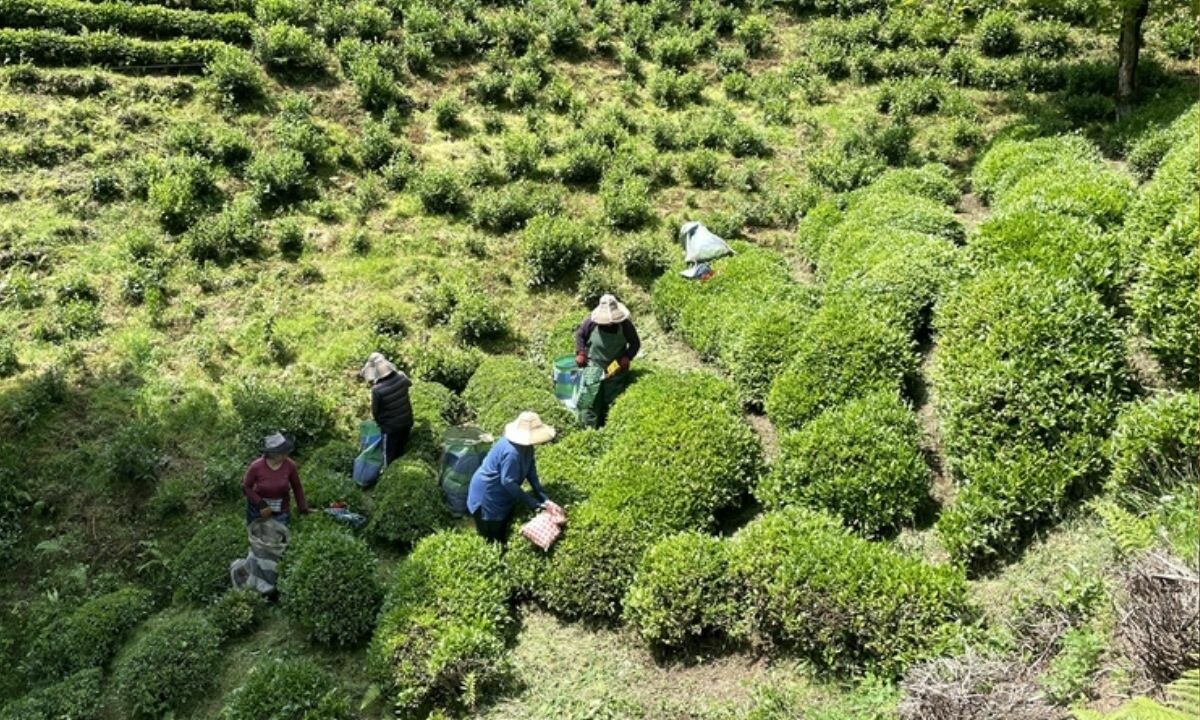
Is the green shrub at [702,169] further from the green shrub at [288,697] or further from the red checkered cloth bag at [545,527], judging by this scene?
the green shrub at [288,697]

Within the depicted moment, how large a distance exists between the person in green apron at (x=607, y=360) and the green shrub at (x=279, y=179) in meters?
8.15

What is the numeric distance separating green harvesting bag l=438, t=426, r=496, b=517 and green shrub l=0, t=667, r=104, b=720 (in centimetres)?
428

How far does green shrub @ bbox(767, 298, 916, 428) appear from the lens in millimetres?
10492

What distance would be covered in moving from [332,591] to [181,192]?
10301 millimetres

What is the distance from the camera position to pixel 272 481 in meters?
10.5

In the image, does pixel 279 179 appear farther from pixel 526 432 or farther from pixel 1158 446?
pixel 1158 446

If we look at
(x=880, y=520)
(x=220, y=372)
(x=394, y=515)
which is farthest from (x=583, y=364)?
(x=220, y=372)

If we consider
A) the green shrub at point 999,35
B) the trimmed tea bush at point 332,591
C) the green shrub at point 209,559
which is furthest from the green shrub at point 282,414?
the green shrub at point 999,35

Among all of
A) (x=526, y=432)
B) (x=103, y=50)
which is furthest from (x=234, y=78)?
(x=526, y=432)

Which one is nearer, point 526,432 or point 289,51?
point 526,432

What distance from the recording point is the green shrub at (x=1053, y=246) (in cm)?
961

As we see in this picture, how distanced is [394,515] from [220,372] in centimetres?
521

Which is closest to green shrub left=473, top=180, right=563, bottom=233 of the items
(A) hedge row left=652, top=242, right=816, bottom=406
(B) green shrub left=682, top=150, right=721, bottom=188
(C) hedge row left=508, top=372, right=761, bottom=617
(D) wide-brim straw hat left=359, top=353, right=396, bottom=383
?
(B) green shrub left=682, top=150, right=721, bottom=188

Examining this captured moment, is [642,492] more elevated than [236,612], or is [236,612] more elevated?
[642,492]
